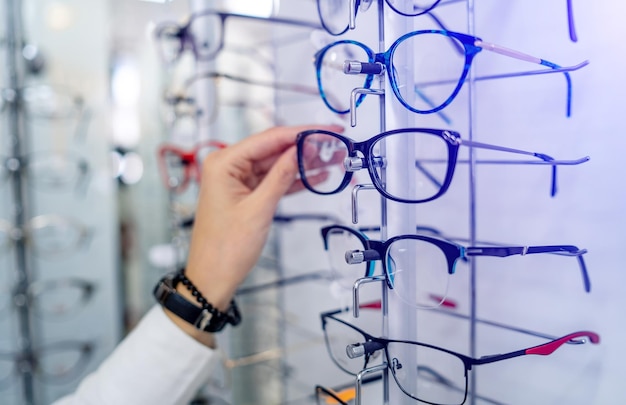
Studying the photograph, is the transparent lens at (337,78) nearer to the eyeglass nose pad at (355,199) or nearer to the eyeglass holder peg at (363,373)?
the eyeglass nose pad at (355,199)

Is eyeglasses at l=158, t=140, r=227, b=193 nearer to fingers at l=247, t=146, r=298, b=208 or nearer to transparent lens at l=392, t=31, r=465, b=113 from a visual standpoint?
fingers at l=247, t=146, r=298, b=208

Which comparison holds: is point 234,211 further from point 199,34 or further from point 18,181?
point 18,181

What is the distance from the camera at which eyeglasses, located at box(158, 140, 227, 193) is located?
0.94 m

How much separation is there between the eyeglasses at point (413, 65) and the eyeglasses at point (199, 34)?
0.27 metres

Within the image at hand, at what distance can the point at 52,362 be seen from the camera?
138 cm

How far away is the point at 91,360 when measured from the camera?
4.62 ft

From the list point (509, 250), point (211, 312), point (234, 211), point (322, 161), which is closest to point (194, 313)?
point (211, 312)

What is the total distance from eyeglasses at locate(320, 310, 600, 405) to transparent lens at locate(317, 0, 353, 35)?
0.32 m

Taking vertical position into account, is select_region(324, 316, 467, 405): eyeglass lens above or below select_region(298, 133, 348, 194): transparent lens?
below

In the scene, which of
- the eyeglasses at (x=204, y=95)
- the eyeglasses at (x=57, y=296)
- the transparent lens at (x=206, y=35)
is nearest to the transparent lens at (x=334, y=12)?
the eyeglasses at (x=204, y=95)

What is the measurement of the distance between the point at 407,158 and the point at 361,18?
15 cm

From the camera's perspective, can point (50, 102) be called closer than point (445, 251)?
No

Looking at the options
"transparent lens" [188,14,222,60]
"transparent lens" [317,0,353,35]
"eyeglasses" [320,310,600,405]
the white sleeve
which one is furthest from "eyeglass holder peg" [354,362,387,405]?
"transparent lens" [188,14,222,60]

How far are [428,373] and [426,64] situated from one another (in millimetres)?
298
